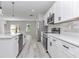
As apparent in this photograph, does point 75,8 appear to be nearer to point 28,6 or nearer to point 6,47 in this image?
point 6,47

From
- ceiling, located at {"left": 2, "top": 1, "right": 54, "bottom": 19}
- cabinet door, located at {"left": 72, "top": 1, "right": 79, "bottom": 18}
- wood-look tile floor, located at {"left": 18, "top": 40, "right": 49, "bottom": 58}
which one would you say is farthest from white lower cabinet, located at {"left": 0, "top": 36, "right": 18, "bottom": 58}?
ceiling, located at {"left": 2, "top": 1, "right": 54, "bottom": 19}

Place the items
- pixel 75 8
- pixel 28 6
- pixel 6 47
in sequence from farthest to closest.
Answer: pixel 28 6 → pixel 6 47 → pixel 75 8

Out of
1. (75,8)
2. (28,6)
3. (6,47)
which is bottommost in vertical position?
(6,47)

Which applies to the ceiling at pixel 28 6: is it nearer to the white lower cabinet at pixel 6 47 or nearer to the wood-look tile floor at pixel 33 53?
the wood-look tile floor at pixel 33 53

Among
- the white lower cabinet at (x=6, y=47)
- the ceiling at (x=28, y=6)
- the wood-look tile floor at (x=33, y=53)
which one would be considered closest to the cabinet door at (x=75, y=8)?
the white lower cabinet at (x=6, y=47)

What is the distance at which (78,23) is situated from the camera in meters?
2.62

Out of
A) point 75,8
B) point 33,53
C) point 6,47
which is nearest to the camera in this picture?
point 75,8

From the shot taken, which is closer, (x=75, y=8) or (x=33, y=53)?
(x=75, y=8)

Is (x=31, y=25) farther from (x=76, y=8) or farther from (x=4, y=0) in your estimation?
(x=76, y=8)

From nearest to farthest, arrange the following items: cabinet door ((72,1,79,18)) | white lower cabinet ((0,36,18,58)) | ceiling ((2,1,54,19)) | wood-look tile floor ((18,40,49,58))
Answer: cabinet door ((72,1,79,18)), white lower cabinet ((0,36,18,58)), wood-look tile floor ((18,40,49,58)), ceiling ((2,1,54,19))

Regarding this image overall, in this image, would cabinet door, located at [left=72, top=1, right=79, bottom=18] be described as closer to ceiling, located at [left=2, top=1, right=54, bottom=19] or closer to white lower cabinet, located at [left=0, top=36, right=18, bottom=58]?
white lower cabinet, located at [left=0, top=36, right=18, bottom=58]

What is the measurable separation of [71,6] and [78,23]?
20.4 inches

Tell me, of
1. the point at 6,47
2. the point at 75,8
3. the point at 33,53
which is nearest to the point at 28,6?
the point at 33,53

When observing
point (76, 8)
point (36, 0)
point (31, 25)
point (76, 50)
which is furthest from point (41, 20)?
point (76, 50)
